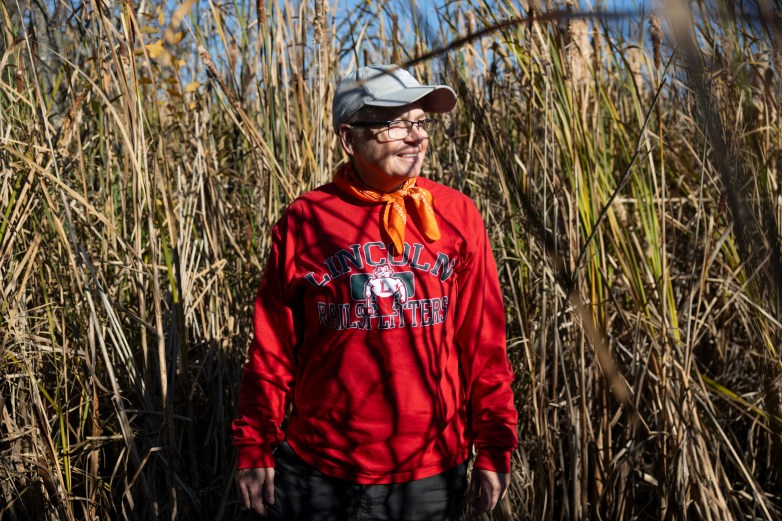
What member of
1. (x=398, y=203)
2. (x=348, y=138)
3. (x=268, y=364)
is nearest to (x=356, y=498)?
(x=268, y=364)

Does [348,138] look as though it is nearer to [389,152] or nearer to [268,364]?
[389,152]

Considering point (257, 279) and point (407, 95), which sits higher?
point (407, 95)

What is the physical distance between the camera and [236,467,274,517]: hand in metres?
1.56

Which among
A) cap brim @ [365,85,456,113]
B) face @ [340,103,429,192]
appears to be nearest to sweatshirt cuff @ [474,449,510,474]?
face @ [340,103,429,192]

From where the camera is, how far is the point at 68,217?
1.95 m

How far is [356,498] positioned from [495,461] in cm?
27

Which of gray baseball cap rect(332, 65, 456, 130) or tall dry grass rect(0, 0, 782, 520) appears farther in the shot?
tall dry grass rect(0, 0, 782, 520)

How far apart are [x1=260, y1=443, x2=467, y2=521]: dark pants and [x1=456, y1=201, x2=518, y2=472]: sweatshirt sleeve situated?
90 millimetres

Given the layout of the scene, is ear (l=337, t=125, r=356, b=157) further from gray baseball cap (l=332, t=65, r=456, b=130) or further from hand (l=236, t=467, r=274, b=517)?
hand (l=236, t=467, r=274, b=517)

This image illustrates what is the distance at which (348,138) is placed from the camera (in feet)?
5.26

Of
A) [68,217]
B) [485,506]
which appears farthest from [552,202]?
[68,217]

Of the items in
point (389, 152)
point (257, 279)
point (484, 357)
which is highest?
point (389, 152)

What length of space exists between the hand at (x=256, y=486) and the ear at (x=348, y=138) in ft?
2.07

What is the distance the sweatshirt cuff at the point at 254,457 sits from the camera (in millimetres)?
1562
